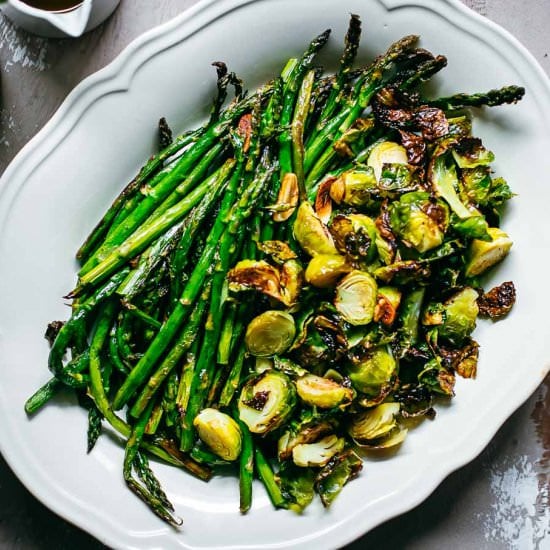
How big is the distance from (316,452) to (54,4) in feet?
5.39

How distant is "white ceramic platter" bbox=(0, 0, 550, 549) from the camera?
204 centimetres

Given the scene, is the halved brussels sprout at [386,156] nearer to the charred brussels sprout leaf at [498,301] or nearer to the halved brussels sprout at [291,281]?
the halved brussels sprout at [291,281]

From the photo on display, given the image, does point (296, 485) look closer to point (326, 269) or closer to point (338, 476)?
point (338, 476)

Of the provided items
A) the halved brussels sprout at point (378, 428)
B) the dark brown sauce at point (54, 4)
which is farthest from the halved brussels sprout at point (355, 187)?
the dark brown sauce at point (54, 4)

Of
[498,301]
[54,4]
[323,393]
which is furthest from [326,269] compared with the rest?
[54,4]

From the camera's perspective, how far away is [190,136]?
7.14 feet

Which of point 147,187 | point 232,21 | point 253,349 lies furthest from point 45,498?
point 232,21

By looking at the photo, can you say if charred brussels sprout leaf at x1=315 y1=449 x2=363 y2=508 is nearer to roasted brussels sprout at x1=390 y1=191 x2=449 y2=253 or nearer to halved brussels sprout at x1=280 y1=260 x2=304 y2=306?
halved brussels sprout at x1=280 y1=260 x2=304 y2=306

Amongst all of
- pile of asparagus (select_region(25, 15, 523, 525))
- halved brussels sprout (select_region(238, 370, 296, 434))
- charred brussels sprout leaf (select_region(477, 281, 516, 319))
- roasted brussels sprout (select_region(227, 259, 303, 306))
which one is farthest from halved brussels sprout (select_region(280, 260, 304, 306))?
charred brussels sprout leaf (select_region(477, 281, 516, 319))

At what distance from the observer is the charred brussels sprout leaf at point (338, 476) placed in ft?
6.66

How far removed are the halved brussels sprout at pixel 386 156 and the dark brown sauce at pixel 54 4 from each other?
1075mm

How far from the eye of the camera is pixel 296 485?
6.76ft

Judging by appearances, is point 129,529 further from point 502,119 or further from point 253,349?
point 502,119

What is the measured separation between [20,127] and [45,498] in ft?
4.11
